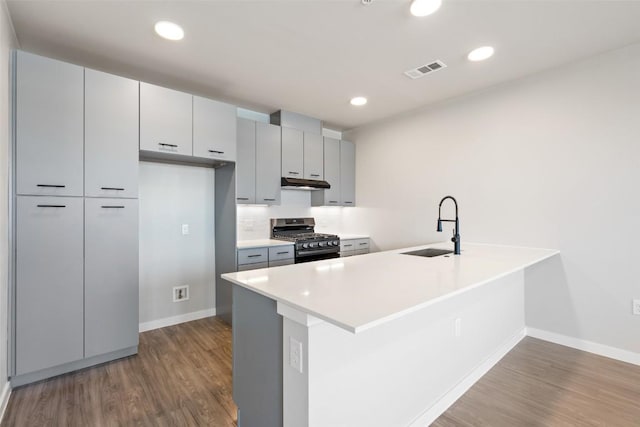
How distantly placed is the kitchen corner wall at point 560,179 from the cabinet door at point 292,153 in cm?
158

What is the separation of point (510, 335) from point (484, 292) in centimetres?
81

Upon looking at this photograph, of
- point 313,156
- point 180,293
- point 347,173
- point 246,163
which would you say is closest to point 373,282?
point 246,163

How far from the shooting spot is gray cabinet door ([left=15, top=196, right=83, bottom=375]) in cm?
215

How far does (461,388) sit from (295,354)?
1483mm

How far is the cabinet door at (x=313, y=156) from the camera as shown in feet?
13.5

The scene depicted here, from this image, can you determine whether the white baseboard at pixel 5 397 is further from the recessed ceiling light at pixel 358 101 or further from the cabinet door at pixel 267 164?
the recessed ceiling light at pixel 358 101

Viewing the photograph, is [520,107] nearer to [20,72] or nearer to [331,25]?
[331,25]

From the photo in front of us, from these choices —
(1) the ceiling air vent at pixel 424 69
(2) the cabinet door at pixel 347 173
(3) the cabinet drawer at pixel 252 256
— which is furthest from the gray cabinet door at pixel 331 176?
(1) the ceiling air vent at pixel 424 69

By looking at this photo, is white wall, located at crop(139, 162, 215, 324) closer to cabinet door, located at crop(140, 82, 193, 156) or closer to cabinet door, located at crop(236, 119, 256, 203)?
cabinet door, located at crop(236, 119, 256, 203)

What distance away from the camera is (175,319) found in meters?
3.41

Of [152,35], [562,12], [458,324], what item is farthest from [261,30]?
[458,324]

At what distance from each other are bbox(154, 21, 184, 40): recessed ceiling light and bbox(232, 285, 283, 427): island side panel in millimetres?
1871

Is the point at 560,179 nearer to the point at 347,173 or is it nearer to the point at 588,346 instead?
the point at 588,346

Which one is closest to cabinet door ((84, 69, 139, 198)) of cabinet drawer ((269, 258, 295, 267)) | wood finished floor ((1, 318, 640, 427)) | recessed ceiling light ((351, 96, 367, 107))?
wood finished floor ((1, 318, 640, 427))
